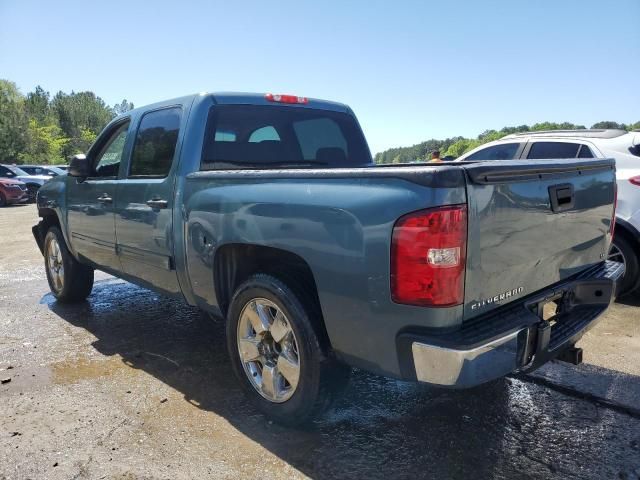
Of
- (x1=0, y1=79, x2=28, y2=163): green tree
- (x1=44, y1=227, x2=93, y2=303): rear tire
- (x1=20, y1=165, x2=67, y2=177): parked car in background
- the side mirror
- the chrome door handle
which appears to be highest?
(x1=0, y1=79, x2=28, y2=163): green tree

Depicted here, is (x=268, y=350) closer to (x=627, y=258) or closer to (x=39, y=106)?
(x=627, y=258)

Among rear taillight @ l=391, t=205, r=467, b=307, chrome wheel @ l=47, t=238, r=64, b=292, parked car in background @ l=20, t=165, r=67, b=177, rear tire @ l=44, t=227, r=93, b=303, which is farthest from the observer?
parked car in background @ l=20, t=165, r=67, b=177

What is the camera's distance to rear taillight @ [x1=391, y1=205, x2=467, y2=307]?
200 cm

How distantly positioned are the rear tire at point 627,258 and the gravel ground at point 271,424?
110 centimetres

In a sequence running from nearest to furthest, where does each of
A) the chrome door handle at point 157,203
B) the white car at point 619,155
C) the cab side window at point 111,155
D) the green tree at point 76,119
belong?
1. the chrome door handle at point 157,203
2. the cab side window at point 111,155
3. the white car at point 619,155
4. the green tree at point 76,119

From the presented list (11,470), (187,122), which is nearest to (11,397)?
(11,470)

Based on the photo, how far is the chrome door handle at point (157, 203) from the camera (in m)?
3.40

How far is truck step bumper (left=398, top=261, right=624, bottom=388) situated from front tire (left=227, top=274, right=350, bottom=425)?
22.5 inches

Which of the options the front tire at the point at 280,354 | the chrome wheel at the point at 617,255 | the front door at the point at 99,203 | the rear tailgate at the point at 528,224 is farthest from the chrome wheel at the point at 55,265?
the chrome wheel at the point at 617,255

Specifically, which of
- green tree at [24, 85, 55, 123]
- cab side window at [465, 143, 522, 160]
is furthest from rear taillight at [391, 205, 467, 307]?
green tree at [24, 85, 55, 123]

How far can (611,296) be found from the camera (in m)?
2.85

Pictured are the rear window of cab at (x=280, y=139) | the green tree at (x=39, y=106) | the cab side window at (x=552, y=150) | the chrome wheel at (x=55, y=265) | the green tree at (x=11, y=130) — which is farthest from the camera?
the green tree at (x=39, y=106)

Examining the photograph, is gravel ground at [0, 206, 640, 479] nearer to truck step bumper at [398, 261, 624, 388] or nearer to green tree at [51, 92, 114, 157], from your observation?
truck step bumper at [398, 261, 624, 388]

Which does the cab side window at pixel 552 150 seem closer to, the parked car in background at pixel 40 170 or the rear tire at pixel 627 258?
the rear tire at pixel 627 258
